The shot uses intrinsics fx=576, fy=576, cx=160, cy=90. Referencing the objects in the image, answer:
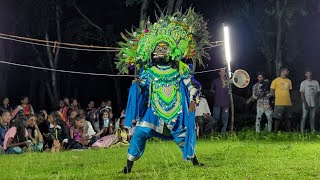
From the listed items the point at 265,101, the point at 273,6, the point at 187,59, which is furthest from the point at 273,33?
the point at 187,59

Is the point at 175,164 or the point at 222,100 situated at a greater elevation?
the point at 222,100

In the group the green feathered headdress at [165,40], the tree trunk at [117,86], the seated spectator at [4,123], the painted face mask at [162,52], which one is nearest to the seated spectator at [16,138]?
the seated spectator at [4,123]

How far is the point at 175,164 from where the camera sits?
30.1 feet

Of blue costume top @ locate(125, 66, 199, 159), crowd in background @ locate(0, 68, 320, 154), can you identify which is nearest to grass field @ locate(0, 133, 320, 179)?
blue costume top @ locate(125, 66, 199, 159)

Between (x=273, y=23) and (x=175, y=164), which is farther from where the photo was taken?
(x=273, y=23)

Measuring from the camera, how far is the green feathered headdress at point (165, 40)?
28.7 feet

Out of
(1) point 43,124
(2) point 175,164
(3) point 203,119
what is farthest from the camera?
(3) point 203,119

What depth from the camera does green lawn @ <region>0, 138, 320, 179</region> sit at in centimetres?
787

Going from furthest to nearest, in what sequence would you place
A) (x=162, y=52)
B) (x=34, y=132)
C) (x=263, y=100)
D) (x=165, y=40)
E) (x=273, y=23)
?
(x=273, y=23)
(x=263, y=100)
(x=34, y=132)
(x=165, y=40)
(x=162, y=52)

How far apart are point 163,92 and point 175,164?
1344 mm

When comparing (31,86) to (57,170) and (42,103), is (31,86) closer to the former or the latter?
(42,103)

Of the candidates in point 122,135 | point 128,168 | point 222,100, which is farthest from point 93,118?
point 128,168

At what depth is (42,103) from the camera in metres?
23.6

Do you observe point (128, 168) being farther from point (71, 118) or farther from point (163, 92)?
point (71, 118)
